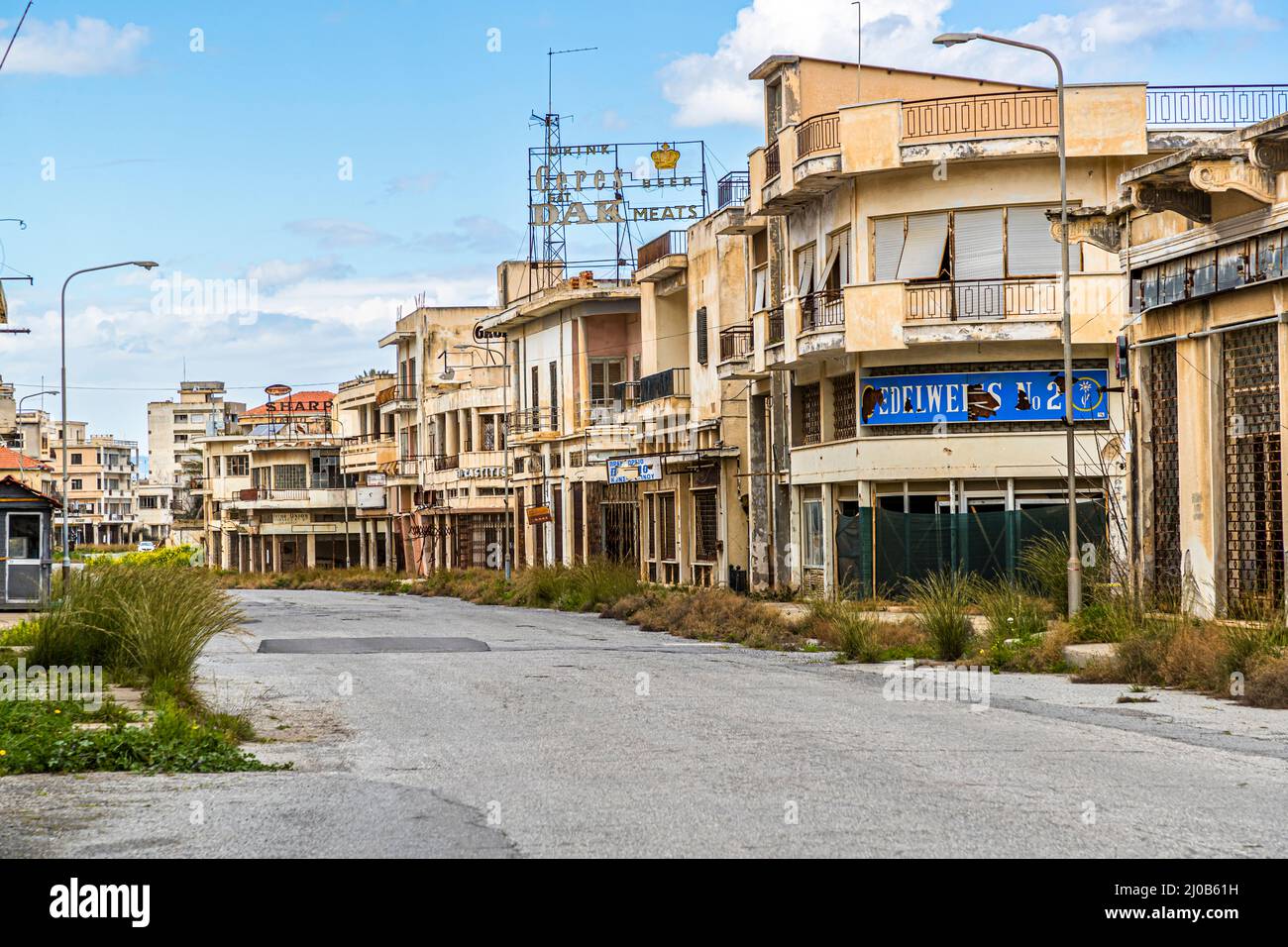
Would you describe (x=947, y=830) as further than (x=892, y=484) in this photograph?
No

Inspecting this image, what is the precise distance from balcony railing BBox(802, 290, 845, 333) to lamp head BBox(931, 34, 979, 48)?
1199 cm

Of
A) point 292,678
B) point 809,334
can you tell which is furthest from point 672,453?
point 292,678

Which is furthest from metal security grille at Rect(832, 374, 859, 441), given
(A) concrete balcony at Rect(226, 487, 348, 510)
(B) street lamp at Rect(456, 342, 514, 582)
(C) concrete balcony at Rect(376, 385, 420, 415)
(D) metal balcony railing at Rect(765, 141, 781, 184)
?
(A) concrete balcony at Rect(226, 487, 348, 510)

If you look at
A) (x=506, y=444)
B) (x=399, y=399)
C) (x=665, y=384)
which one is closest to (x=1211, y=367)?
(x=665, y=384)

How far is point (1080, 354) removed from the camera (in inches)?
1401

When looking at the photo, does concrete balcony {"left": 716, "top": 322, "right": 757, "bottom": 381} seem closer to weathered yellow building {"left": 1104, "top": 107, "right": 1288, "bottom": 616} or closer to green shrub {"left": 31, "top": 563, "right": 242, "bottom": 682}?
weathered yellow building {"left": 1104, "top": 107, "right": 1288, "bottom": 616}

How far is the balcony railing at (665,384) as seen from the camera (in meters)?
52.0

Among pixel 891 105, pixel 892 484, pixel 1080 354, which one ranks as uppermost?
pixel 891 105

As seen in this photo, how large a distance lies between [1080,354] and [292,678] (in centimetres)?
2027

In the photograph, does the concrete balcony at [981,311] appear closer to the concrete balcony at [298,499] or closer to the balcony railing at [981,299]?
the balcony railing at [981,299]

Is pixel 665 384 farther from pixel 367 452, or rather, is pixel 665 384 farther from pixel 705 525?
pixel 367 452

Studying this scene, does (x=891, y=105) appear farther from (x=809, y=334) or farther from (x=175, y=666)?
(x=175, y=666)

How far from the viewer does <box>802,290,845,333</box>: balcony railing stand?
122ft
